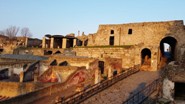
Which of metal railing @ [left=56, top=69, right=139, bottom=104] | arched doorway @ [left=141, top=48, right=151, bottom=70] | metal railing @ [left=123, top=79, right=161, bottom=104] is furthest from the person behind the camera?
arched doorway @ [left=141, top=48, right=151, bottom=70]

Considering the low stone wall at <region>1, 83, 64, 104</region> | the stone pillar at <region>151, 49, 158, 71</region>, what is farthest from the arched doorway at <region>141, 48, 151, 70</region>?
the low stone wall at <region>1, 83, 64, 104</region>

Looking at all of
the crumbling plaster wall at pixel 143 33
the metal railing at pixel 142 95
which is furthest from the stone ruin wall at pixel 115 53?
the metal railing at pixel 142 95

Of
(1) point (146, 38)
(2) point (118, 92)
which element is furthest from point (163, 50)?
(2) point (118, 92)

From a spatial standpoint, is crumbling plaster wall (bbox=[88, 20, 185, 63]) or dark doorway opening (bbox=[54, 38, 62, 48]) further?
dark doorway opening (bbox=[54, 38, 62, 48])

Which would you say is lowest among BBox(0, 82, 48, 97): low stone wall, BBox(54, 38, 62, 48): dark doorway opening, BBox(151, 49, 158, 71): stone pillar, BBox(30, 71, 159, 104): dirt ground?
BBox(0, 82, 48, 97): low stone wall

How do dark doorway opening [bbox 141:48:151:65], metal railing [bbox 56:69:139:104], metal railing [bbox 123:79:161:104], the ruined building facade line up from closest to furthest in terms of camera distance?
metal railing [bbox 123:79:161:104] → metal railing [bbox 56:69:139:104] → the ruined building facade → dark doorway opening [bbox 141:48:151:65]

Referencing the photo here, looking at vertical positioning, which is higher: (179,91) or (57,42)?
(57,42)

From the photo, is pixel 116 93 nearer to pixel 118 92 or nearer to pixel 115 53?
pixel 118 92

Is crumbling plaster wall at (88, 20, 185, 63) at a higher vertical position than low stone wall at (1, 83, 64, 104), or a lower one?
higher

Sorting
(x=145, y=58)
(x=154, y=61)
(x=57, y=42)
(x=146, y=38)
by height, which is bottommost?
(x=154, y=61)

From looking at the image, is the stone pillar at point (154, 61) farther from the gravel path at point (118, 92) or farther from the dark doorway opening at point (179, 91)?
the dark doorway opening at point (179, 91)

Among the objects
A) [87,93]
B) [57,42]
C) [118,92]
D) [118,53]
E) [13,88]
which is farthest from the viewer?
[57,42]

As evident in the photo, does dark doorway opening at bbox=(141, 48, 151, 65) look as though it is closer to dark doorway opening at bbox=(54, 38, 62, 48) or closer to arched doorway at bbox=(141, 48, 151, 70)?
arched doorway at bbox=(141, 48, 151, 70)

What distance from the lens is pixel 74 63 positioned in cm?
2745
